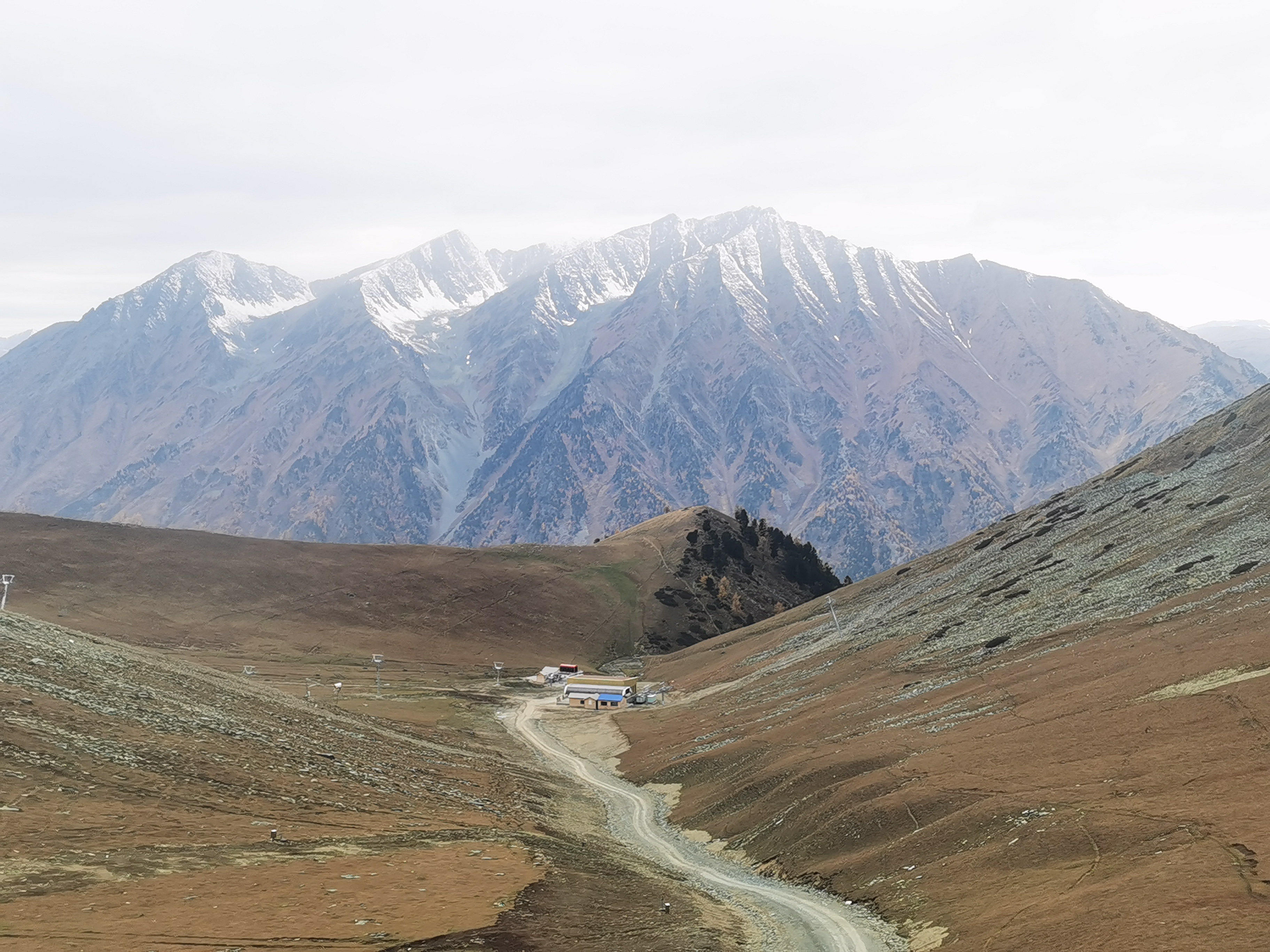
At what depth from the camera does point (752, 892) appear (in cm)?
4988

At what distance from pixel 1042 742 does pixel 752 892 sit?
63.9 ft

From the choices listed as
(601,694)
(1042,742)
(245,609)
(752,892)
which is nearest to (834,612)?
(601,694)

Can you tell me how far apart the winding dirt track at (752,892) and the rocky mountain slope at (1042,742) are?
1.69m

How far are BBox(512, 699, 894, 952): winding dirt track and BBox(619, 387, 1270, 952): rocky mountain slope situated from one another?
1.69 meters

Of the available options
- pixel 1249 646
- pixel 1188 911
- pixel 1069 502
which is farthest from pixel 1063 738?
pixel 1069 502

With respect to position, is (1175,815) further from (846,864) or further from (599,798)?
(599,798)

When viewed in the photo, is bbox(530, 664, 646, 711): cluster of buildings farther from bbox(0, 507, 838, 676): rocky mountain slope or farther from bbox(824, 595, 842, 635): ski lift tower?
bbox(824, 595, 842, 635): ski lift tower

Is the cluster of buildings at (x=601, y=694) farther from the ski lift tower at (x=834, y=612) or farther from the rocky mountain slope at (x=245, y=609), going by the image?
the ski lift tower at (x=834, y=612)

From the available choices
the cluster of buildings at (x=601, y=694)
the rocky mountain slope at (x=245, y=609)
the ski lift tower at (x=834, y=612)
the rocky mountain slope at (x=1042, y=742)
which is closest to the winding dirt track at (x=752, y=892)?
the rocky mountain slope at (x=1042, y=742)

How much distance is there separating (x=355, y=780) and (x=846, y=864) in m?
31.6

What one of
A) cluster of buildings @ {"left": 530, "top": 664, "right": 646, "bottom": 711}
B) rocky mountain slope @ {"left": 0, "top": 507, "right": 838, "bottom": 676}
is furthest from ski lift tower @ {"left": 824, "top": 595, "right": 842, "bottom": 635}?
rocky mountain slope @ {"left": 0, "top": 507, "right": 838, "bottom": 676}

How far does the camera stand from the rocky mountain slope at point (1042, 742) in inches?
1400

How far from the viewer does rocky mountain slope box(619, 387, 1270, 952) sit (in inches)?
1400

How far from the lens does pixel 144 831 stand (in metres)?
43.7
